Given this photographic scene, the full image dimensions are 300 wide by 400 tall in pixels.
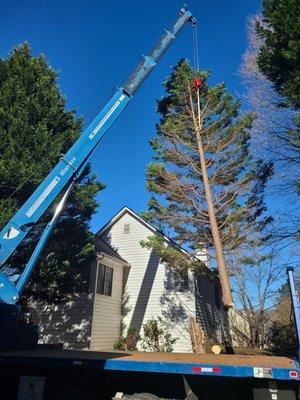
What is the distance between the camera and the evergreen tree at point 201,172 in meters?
15.2

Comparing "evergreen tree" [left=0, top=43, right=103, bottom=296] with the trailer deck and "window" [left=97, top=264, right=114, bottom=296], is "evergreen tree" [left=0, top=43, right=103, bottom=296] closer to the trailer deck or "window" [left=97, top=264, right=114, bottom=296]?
"window" [left=97, top=264, right=114, bottom=296]

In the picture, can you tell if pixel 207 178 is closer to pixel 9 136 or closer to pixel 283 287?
pixel 9 136

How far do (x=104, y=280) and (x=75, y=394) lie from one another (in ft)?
43.0

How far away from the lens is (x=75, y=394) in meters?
5.64

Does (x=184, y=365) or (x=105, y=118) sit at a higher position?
(x=105, y=118)

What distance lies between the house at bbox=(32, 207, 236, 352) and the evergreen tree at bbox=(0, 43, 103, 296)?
3.59 metres

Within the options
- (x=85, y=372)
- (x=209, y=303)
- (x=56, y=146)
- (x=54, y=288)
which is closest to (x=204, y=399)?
(x=85, y=372)

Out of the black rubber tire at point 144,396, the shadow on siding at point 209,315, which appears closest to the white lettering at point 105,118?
the black rubber tire at point 144,396

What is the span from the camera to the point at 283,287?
21562 millimetres

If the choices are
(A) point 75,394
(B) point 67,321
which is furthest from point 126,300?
(A) point 75,394

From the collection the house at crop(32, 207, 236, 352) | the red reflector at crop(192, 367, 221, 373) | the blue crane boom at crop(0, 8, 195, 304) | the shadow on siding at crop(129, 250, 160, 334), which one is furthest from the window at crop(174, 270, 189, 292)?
the red reflector at crop(192, 367, 221, 373)

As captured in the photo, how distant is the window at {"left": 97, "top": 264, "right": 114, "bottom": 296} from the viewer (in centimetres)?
1811

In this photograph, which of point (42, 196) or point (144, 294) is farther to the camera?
point (144, 294)

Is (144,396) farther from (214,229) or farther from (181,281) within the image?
(181,281)
